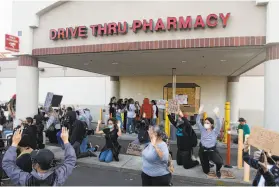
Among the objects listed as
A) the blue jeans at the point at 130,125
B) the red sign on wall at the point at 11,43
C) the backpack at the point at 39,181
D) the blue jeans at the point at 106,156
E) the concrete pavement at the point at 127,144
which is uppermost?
the red sign on wall at the point at 11,43

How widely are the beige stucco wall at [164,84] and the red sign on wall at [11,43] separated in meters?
9.47

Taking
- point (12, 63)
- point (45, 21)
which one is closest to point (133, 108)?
point (45, 21)

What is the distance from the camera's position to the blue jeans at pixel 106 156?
23.2 feet

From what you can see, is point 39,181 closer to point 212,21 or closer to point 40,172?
point 40,172

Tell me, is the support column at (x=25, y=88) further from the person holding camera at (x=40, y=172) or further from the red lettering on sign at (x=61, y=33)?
the person holding camera at (x=40, y=172)

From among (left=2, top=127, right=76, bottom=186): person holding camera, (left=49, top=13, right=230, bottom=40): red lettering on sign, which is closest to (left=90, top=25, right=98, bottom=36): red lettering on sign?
(left=49, top=13, right=230, bottom=40): red lettering on sign

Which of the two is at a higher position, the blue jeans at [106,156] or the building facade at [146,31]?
the building facade at [146,31]

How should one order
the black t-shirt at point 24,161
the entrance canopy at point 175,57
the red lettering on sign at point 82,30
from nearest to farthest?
the black t-shirt at point 24,161
the entrance canopy at point 175,57
the red lettering on sign at point 82,30

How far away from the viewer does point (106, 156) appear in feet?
23.4

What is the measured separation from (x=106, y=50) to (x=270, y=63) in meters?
5.07

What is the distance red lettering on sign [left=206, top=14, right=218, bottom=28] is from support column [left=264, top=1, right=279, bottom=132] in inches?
54.4

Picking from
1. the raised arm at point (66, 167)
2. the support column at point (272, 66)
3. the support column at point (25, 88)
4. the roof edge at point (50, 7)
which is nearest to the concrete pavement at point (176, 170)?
the support column at point (272, 66)

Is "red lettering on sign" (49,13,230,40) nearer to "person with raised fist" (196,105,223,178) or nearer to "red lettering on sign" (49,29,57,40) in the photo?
"red lettering on sign" (49,29,57,40)

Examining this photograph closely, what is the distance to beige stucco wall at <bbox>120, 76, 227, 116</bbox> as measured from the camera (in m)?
15.9
